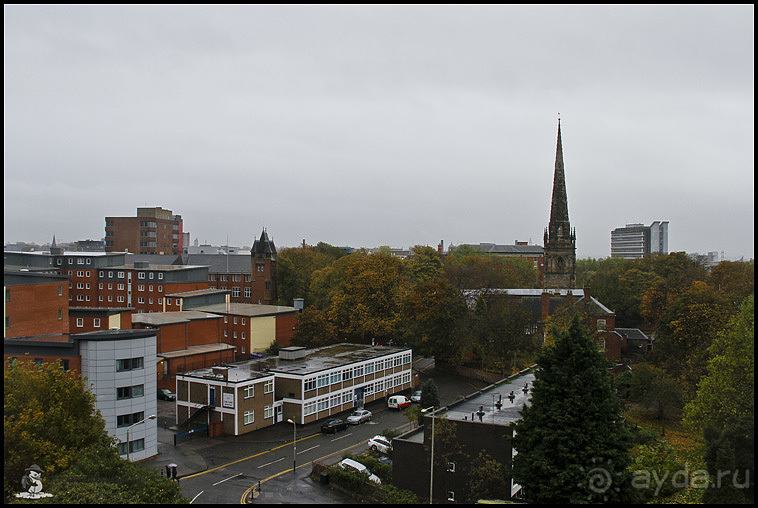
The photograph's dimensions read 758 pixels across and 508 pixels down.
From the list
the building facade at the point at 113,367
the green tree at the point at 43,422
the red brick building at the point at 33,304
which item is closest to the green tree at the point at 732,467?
the green tree at the point at 43,422

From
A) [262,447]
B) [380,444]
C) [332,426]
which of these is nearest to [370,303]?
[332,426]

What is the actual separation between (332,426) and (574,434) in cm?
1927

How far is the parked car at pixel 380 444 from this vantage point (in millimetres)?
31031

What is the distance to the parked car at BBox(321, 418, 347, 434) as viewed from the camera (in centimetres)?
3512

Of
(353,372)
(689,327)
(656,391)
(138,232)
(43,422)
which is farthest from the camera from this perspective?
(138,232)

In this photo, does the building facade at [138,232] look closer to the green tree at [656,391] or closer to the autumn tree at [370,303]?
the autumn tree at [370,303]

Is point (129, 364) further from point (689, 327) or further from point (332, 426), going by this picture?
point (689, 327)

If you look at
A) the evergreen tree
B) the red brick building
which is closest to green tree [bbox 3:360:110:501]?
the red brick building

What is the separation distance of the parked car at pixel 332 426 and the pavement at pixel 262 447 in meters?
0.77

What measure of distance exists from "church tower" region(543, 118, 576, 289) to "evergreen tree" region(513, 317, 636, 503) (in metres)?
57.8

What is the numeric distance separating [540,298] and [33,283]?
4753cm

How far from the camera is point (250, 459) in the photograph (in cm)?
3017

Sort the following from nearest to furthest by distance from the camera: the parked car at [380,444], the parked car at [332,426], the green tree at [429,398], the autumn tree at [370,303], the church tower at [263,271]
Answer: the parked car at [380,444] → the parked car at [332,426] → the green tree at [429,398] → the autumn tree at [370,303] → the church tower at [263,271]

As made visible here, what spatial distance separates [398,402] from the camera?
4162 centimetres
